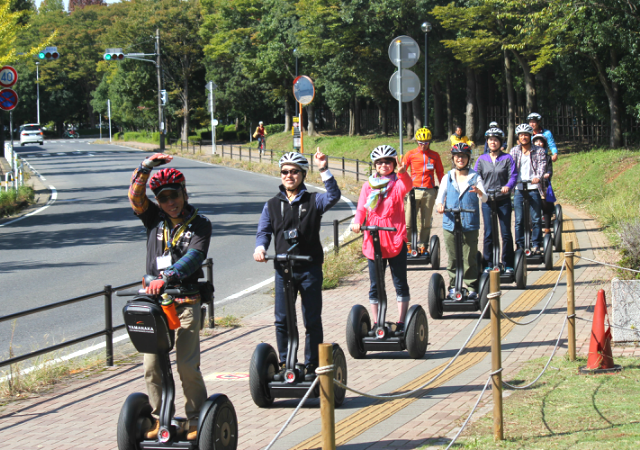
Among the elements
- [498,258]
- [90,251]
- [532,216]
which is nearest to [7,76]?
[90,251]

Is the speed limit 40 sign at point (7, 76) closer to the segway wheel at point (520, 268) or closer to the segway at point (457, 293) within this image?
the segway wheel at point (520, 268)

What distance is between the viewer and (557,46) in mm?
27750

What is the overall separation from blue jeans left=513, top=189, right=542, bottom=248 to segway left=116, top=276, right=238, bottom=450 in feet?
24.9

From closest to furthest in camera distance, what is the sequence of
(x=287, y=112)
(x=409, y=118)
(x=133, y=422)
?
(x=133, y=422) < (x=409, y=118) < (x=287, y=112)

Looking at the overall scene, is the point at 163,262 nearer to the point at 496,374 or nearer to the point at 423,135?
the point at 496,374

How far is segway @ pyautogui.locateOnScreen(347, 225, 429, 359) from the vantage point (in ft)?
23.1

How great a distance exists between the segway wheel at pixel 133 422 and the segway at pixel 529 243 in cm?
790

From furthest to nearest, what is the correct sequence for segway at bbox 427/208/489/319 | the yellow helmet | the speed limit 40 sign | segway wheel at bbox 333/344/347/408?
the speed limit 40 sign
the yellow helmet
segway at bbox 427/208/489/319
segway wheel at bbox 333/344/347/408

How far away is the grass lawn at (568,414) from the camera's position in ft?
16.0

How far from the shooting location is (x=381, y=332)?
281 inches

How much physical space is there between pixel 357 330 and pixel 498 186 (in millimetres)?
3927

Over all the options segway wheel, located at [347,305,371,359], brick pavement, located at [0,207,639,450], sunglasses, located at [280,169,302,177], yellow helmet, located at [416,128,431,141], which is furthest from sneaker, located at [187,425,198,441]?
yellow helmet, located at [416,128,431,141]

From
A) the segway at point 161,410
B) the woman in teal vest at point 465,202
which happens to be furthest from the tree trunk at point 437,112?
the segway at point 161,410

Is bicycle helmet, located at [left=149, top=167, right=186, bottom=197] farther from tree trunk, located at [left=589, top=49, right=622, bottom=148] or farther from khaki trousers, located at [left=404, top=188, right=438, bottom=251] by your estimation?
tree trunk, located at [left=589, top=49, right=622, bottom=148]
